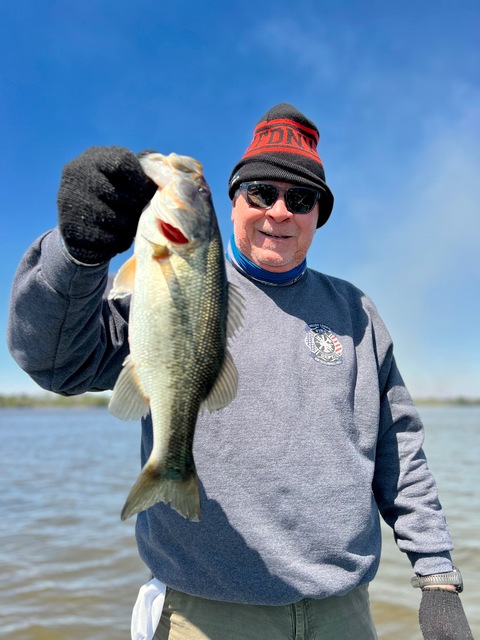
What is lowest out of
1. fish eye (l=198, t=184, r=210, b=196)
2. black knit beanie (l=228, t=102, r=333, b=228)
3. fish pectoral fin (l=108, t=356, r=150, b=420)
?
fish pectoral fin (l=108, t=356, r=150, b=420)

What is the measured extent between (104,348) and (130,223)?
653 mm

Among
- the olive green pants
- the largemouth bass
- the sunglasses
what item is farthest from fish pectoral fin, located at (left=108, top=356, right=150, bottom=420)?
the sunglasses

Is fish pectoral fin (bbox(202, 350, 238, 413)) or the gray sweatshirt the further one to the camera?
the gray sweatshirt

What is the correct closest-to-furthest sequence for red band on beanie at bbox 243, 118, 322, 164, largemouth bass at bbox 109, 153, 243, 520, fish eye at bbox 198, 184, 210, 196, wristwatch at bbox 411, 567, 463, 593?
1. largemouth bass at bbox 109, 153, 243, 520
2. fish eye at bbox 198, 184, 210, 196
3. wristwatch at bbox 411, 567, 463, 593
4. red band on beanie at bbox 243, 118, 322, 164

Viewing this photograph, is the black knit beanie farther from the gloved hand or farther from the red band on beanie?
the gloved hand

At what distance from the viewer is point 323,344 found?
3141mm

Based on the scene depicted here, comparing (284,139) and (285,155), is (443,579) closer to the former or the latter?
(285,155)

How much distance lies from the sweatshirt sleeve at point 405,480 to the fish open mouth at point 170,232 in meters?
1.73

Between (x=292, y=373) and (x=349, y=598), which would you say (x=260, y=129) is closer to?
(x=292, y=373)

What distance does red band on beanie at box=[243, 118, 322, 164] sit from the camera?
3414 mm

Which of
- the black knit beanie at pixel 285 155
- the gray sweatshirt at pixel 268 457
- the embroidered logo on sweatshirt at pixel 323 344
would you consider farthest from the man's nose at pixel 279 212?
the embroidered logo on sweatshirt at pixel 323 344

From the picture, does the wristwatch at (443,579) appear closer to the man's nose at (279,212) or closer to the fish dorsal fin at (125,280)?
the man's nose at (279,212)

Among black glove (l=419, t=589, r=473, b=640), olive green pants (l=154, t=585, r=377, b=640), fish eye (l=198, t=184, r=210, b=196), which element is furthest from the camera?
black glove (l=419, t=589, r=473, b=640)

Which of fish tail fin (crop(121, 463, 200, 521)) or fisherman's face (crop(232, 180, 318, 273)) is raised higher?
fisherman's face (crop(232, 180, 318, 273))
